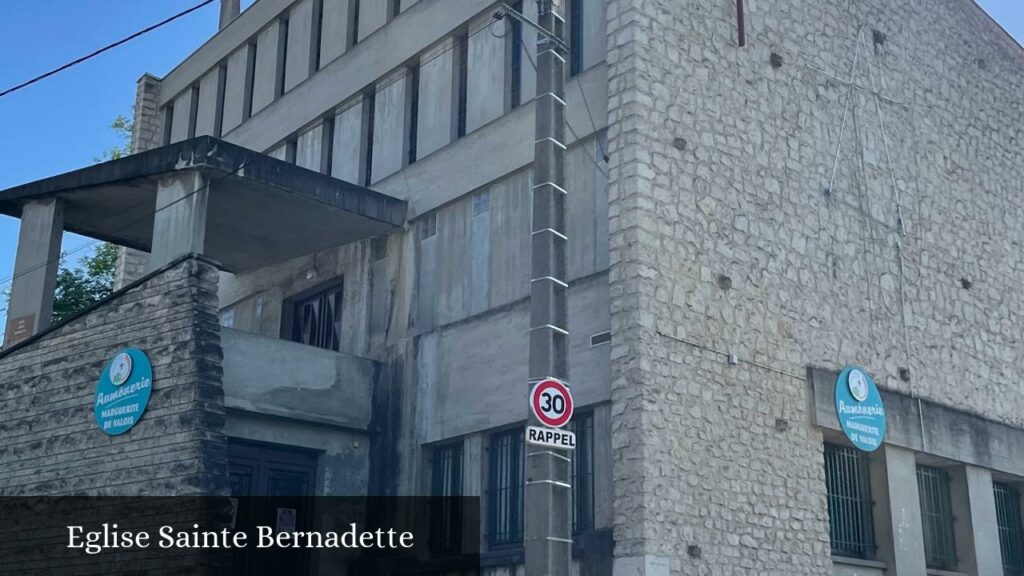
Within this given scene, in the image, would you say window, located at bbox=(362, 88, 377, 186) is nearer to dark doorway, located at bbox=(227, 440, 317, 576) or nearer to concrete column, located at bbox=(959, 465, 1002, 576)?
dark doorway, located at bbox=(227, 440, 317, 576)

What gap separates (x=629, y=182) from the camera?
15.4 m

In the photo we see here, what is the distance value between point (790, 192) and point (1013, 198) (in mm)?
7103

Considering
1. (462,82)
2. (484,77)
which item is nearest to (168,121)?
(462,82)

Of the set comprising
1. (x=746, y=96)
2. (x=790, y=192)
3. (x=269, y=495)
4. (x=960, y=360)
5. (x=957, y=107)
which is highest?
(x=957, y=107)

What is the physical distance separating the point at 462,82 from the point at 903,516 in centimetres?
955

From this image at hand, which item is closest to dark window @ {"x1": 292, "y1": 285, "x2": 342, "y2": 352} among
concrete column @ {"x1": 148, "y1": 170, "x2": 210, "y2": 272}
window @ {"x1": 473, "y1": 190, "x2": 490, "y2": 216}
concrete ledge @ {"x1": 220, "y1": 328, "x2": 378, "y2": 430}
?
concrete ledge @ {"x1": 220, "y1": 328, "x2": 378, "y2": 430}

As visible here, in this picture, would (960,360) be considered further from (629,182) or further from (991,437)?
(629,182)

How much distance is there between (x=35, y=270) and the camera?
18688mm

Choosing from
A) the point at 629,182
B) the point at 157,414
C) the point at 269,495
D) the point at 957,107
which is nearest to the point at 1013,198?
the point at 957,107

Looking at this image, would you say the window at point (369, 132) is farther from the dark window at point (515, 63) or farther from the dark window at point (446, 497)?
the dark window at point (446, 497)

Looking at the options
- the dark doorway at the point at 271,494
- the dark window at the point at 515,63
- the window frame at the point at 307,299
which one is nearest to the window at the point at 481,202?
the dark window at the point at 515,63

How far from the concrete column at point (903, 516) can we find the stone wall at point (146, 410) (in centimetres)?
930

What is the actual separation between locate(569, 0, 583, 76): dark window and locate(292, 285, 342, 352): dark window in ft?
20.3

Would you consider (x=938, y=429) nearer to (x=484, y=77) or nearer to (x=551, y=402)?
(x=484, y=77)
